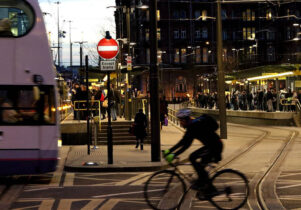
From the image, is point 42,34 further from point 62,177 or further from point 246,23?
point 246,23

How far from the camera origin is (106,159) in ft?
62.6

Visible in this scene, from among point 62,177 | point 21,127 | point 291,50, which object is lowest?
point 62,177

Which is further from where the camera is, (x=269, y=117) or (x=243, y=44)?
(x=243, y=44)

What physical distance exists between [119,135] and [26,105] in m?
14.3

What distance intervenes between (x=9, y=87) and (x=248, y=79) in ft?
124

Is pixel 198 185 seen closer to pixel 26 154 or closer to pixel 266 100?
pixel 26 154

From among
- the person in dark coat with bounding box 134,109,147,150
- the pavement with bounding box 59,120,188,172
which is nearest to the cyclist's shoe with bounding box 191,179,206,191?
the pavement with bounding box 59,120,188,172

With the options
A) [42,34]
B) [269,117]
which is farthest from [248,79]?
[42,34]

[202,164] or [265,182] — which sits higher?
[202,164]

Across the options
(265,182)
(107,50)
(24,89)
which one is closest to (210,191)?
(265,182)

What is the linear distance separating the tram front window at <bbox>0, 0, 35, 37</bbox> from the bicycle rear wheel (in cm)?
496

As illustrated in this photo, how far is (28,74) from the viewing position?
11875 millimetres

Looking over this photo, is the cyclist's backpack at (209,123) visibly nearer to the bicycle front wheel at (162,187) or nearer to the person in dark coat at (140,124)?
the bicycle front wheel at (162,187)

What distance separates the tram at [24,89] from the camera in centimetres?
1174
